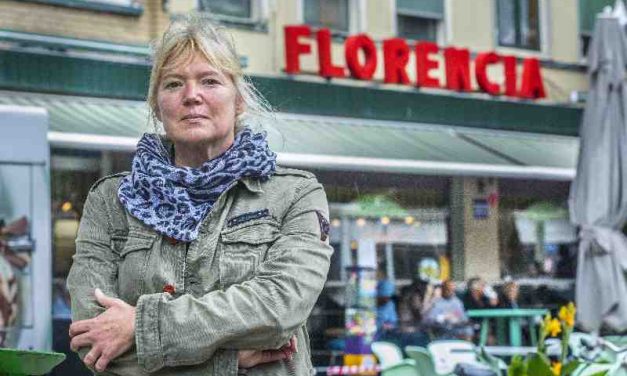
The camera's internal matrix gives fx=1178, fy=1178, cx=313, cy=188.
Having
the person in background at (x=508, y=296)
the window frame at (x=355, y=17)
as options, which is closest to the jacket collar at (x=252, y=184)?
the person in background at (x=508, y=296)

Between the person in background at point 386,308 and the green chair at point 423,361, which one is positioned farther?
the person in background at point 386,308

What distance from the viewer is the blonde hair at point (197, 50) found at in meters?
2.23

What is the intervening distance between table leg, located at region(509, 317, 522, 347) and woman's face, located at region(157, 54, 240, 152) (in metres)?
6.64

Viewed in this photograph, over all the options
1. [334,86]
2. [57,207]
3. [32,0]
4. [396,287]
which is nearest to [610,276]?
[396,287]

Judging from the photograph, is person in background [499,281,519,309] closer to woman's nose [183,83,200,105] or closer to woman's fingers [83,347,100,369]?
woman's nose [183,83,200,105]

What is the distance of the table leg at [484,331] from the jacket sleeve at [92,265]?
658 centimetres

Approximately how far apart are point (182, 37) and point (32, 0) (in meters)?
6.83

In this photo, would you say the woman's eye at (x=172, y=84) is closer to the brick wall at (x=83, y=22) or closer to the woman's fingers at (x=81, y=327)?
the woman's fingers at (x=81, y=327)

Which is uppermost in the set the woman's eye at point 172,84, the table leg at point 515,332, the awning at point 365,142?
the awning at point 365,142

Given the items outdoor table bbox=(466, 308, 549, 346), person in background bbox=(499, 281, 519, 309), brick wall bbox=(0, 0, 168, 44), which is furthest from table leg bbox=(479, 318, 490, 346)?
brick wall bbox=(0, 0, 168, 44)

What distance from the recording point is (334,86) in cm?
997

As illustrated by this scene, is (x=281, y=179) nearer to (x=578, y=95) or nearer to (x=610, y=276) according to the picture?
(x=610, y=276)

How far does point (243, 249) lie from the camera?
2.15 metres

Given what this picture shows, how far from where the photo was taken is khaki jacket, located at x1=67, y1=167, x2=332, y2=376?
202cm
